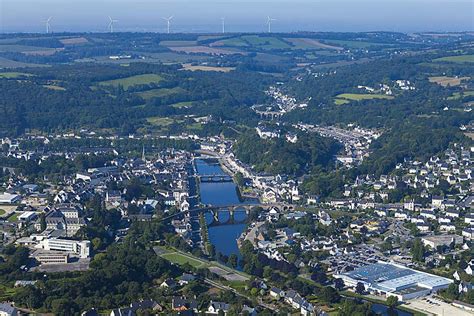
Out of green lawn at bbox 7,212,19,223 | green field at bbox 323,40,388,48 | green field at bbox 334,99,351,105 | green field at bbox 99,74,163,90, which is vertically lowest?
green lawn at bbox 7,212,19,223

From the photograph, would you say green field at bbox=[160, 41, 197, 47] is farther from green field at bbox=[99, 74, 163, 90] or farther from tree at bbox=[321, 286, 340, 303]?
tree at bbox=[321, 286, 340, 303]

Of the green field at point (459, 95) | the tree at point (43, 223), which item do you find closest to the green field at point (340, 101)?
the green field at point (459, 95)

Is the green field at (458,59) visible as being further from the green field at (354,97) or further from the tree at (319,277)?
the tree at (319,277)

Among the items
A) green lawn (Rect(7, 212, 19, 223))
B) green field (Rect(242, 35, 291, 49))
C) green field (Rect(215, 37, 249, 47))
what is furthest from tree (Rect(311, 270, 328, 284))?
green field (Rect(215, 37, 249, 47))

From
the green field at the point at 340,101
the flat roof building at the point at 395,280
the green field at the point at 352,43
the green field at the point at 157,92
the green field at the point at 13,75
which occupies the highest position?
the green field at the point at 13,75

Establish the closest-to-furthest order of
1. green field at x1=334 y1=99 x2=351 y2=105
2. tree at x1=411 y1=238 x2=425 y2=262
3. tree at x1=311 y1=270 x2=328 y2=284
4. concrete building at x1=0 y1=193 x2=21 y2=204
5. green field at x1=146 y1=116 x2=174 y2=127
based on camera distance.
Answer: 1. tree at x1=311 y1=270 x2=328 y2=284
2. tree at x1=411 y1=238 x2=425 y2=262
3. concrete building at x1=0 y1=193 x2=21 y2=204
4. green field at x1=146 y1=116 x2=174 y2=127
5. green field at x1=334 y1=99 x2=351 y2=105

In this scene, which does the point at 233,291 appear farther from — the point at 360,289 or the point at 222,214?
the point at 222,214

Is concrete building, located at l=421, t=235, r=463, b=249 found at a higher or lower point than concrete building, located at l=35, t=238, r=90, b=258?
lower
